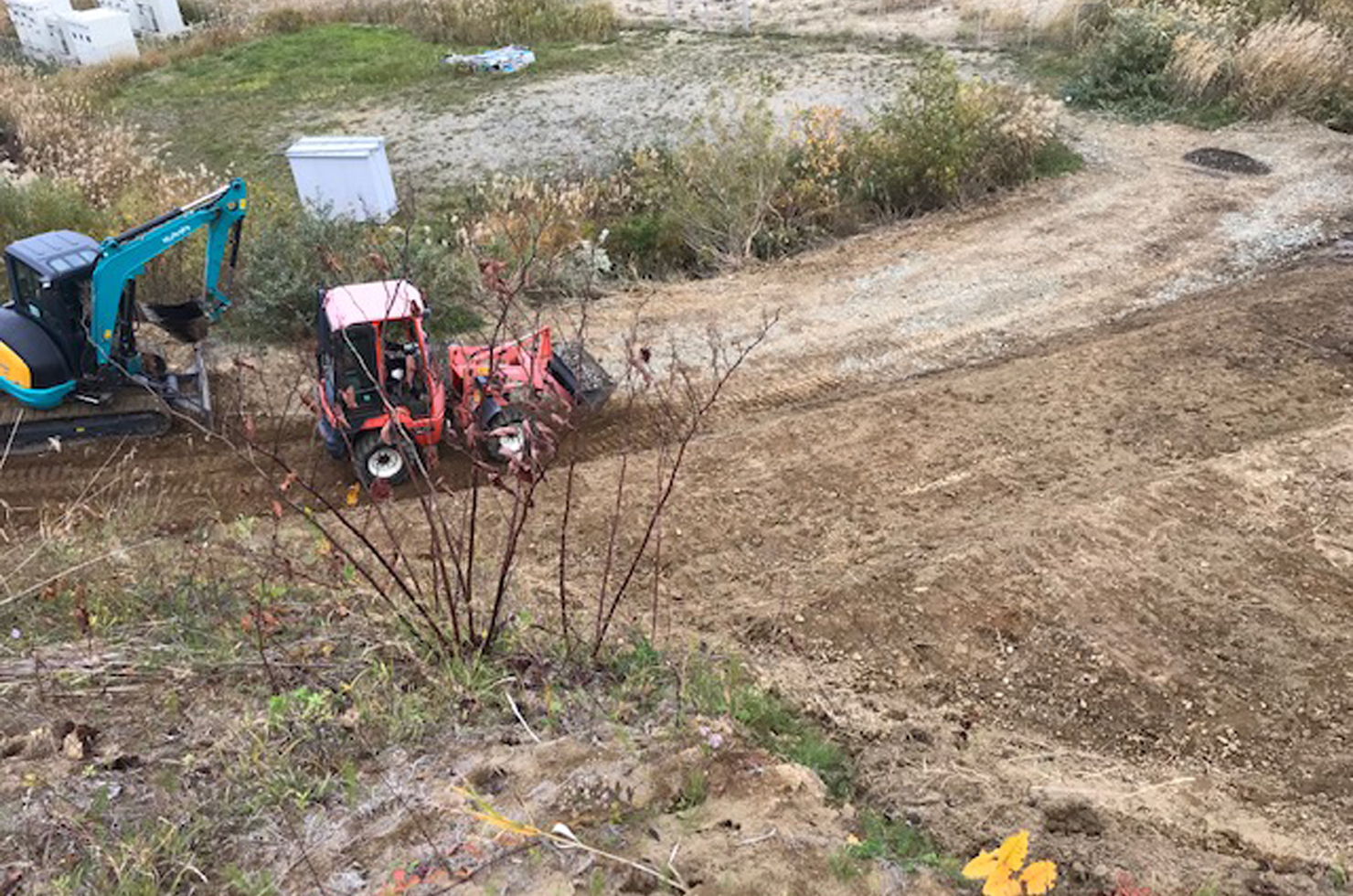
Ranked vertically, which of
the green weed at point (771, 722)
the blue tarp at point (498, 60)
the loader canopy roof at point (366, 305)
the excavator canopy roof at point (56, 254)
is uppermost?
the excavator canopy roof at point (56, 254)

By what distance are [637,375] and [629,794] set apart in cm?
578

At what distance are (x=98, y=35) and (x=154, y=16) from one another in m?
3.15

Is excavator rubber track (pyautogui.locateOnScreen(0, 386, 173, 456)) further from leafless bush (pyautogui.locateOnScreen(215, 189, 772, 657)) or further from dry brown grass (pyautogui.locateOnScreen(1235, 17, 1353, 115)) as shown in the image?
dry brown grass (pyautogui.locateOnScreen(1235, 17, 1353, 115))

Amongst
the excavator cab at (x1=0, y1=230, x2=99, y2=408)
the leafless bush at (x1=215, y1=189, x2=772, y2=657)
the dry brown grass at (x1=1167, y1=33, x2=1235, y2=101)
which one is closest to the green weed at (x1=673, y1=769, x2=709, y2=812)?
the leafless bush at (x1=215, y1=189, x2=772, y2=657)

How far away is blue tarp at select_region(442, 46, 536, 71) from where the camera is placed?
19.7 meters

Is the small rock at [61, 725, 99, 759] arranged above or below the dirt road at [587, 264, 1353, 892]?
above

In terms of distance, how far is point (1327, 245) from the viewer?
11148mm

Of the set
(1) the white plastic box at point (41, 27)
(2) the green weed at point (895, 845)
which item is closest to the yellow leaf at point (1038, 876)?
(2) the green weed at point (895, 845)

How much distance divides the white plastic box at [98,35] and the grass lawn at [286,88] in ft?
4.43

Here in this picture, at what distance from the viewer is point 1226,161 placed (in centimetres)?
1327

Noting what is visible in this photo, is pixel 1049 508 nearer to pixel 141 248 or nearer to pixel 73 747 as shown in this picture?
pixel 73 747

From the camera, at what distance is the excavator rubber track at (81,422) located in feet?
27.3

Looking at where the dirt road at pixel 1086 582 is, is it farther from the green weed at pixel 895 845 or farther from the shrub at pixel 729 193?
the shrub at pixel 729 193

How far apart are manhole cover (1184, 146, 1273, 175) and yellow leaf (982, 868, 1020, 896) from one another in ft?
41.0
